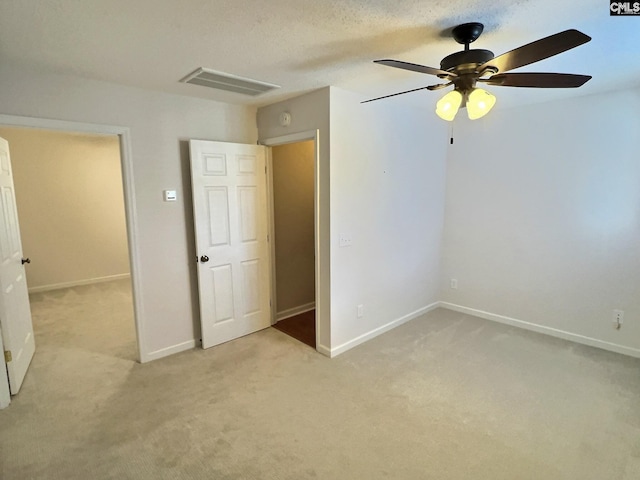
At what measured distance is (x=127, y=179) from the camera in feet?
9.37

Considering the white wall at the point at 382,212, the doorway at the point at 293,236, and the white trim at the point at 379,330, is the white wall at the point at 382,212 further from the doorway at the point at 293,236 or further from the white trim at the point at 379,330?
the doorway at the point at 293,236

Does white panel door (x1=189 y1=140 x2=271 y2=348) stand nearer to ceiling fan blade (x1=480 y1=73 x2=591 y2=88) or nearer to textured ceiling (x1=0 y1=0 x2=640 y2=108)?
textured ceiling (x1=0 y1=0 x2=640 y2=108)

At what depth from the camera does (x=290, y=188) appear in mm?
4152

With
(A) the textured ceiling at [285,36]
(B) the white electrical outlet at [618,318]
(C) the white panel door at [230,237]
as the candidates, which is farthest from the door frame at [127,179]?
(B) the white electrical outlet at [618,318]

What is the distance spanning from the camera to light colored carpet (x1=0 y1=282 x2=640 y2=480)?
6.31ft

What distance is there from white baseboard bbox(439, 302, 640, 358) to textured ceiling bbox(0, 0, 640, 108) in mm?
2422

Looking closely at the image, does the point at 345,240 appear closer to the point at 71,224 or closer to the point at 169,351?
the point at 169,351

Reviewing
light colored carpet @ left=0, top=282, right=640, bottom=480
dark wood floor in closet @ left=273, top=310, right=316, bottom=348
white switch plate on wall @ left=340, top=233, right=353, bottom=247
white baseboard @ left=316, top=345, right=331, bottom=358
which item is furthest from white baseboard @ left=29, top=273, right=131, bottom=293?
white switch plate on wall @ left=340, top=233, right=353, bottom=247

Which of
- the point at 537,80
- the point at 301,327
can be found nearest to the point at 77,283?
the point at 301,327

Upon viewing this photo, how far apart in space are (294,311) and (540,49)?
3.59 meters

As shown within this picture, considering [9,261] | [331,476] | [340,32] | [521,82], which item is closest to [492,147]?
[521,82]

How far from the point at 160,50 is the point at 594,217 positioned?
13.1 feet

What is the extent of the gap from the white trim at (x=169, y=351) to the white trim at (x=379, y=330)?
142 cm

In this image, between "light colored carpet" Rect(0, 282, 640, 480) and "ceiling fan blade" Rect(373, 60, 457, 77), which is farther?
"light colored carpet" Rect(0, 282, 640, 480)
